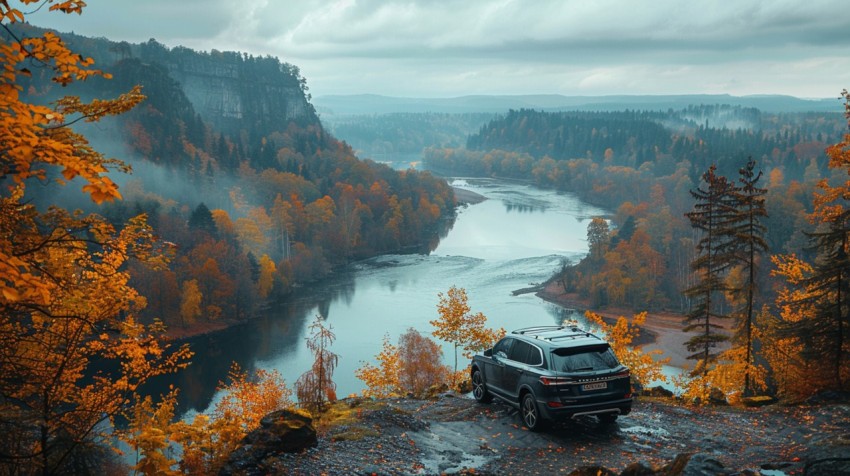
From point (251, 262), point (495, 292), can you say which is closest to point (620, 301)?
point (495, 292)

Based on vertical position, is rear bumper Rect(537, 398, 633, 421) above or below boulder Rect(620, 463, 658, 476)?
below

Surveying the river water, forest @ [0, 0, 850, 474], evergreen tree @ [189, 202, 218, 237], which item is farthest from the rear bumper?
evergreen tree @ [189, 202, 218, 237]

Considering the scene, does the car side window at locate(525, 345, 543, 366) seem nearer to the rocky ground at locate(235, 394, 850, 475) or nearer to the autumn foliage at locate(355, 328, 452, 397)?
the rocky ground at locate(235, 394, 850, 475)

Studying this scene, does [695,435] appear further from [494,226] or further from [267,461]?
[494,226]

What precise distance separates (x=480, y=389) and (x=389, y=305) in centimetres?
6330

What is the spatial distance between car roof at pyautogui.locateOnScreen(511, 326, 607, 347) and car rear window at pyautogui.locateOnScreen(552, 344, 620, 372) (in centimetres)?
14

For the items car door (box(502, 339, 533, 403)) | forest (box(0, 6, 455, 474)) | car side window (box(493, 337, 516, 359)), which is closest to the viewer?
forest (box(0, 6, 455, 474))

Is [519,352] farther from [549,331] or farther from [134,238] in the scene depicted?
[134,238]

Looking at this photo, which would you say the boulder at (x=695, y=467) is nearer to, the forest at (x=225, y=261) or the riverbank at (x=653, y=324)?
the forest at (x=225, y=261)

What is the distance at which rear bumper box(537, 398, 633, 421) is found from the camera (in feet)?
51.5

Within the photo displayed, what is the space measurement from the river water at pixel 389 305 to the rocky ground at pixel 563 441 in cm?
3749

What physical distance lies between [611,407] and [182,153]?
13818 cm

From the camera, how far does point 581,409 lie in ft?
51.5

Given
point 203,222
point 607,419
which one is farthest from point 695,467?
point 203,222
